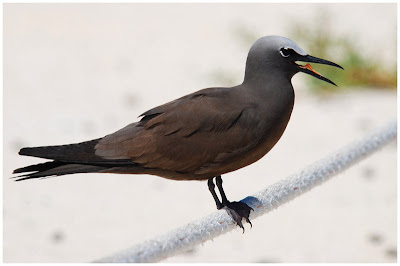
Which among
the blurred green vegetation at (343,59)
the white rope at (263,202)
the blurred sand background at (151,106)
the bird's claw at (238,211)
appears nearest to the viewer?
the white rope at (263,202)

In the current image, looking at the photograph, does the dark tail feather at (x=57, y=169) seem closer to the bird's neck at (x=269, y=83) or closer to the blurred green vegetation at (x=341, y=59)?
the bird's neck at (x=269, y=83)

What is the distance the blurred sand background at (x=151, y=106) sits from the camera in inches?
122

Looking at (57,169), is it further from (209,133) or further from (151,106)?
(151,106)

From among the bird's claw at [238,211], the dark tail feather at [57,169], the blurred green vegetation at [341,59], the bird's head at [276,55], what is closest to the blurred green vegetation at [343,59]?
the blurred green vegetation at [341,59]

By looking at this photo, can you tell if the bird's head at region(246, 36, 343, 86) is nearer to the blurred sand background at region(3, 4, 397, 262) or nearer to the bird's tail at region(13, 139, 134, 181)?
the bird's tail at region(13, 139, 134, 181)

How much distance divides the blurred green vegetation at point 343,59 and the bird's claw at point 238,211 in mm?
2896

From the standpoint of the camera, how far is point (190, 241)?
5.13 ft

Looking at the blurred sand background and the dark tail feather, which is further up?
the blurred sand background

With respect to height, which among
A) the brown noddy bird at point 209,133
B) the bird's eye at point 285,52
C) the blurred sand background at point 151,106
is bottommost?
the brown noddy bird at point 209,133

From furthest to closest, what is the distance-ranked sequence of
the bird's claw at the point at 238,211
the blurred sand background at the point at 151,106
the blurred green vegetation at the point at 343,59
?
the blurred green vegetation at the point at 343,59 → the blurred sand background at the point at 151,106 → the bird's claw at the point at 238,211

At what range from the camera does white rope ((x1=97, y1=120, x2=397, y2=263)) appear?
Result: 146cm

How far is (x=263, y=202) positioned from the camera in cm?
176

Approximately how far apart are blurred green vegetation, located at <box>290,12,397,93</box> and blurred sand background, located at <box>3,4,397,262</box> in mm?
67

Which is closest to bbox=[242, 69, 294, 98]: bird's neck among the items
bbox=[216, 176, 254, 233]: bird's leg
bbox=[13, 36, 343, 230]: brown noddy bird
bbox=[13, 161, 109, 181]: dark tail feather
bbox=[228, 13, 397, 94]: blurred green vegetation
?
bbox=[13, 36, 343, 230]: brown noddy bird
